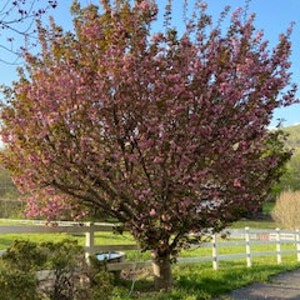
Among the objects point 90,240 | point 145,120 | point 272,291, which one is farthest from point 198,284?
point 145,120

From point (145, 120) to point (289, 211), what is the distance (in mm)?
29048

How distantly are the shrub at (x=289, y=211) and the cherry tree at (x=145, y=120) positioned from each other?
27.0 m

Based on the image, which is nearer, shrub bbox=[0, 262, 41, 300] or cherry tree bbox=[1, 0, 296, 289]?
shrub bbox=[0, 262, 41, 300]

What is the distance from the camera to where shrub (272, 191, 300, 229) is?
3394 cm

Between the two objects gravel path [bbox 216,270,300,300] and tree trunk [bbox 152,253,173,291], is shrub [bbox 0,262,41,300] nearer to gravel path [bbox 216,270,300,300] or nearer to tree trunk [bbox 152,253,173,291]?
tree trunk [bbox 152,253,173,291]

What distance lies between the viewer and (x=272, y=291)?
9.40 metres

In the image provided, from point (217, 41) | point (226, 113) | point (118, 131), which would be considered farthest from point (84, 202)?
point (217, 41)

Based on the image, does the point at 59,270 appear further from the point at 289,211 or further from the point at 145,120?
the point at 289,211

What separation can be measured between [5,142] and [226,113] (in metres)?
4.16

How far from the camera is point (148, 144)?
783 cm

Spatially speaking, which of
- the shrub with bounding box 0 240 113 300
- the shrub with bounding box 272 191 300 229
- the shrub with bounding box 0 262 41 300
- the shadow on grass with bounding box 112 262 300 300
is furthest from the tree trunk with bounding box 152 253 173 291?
the shrub with bounding box 272 191 300 229

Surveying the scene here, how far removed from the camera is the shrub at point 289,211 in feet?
111

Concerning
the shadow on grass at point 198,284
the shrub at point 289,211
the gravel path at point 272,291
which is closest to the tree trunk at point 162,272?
the shadow on grass at point 198,284

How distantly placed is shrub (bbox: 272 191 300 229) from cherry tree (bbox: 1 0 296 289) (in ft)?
88.5
